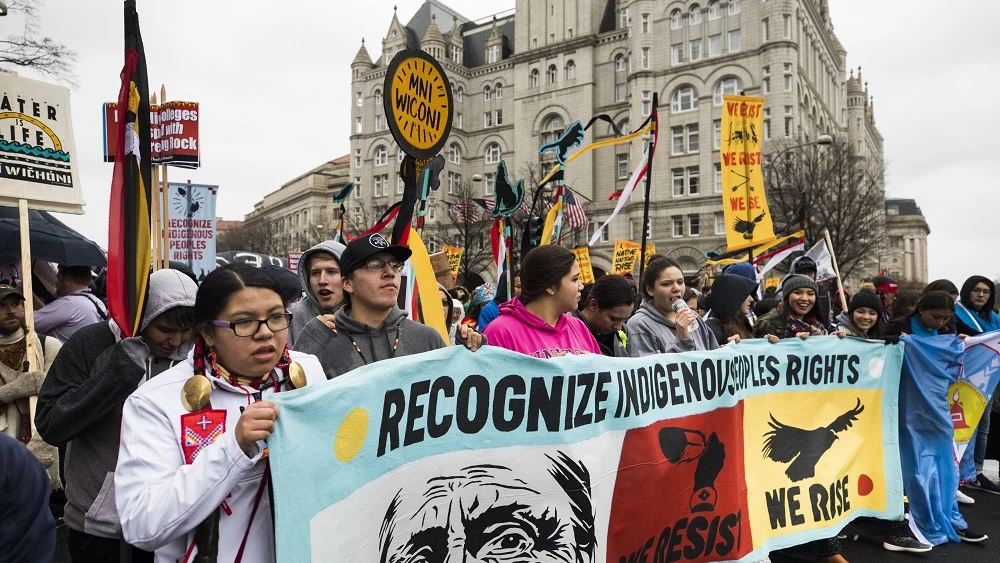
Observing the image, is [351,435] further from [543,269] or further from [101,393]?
[543,269]

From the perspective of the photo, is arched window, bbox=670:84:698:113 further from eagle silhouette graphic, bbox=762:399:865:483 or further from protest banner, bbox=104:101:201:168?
eagle silhouette graphic, bbox=762:399:865:483

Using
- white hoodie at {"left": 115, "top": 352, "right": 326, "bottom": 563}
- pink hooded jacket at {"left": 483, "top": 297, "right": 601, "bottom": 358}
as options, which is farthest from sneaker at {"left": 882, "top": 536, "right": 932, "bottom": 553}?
white hoodie at {"left": 115, "top": 352, "right": 326, "bottom": 563}

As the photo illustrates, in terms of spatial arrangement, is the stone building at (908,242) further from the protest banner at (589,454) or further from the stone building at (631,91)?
the protest banner at (589,454)

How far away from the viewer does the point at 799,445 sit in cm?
427

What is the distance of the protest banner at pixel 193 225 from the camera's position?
33.1ft

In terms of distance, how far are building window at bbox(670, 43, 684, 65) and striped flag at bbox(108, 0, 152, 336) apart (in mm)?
52143

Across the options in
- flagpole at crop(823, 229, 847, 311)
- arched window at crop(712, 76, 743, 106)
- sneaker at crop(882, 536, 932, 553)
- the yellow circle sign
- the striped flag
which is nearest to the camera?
the striped flag

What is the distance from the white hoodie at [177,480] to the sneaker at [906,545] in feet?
15.2

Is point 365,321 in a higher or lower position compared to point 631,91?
lower

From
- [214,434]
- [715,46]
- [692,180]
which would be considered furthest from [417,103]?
[715,46]

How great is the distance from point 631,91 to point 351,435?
171 ft

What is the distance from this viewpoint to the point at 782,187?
33688 mm

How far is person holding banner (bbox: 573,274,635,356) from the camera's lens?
422 centimetres

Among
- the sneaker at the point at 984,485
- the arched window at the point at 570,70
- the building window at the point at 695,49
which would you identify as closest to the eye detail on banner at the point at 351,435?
the sneaker at the point at 984,485
